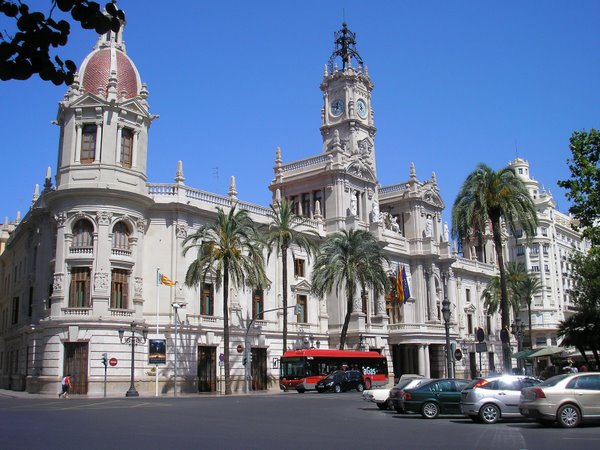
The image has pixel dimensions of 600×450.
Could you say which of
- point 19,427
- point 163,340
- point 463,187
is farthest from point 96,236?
point 19,427

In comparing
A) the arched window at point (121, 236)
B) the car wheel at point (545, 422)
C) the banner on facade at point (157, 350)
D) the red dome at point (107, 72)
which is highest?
the red dome at point (107, 72)

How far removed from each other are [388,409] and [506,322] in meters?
13.2

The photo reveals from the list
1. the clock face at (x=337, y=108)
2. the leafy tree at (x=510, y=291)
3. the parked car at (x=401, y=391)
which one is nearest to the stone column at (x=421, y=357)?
the leafy tree at (x=510, y=291)

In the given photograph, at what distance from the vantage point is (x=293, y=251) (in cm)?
5938

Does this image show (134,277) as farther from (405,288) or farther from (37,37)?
(37,37)

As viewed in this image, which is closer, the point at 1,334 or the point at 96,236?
the point at 96,236

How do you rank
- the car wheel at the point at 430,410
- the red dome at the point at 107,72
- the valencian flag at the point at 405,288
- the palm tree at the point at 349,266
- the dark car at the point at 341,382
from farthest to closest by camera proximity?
the valencian flag at the point at 405,288 < the palm tree at the point at 349,266 < the red dome at the point at 107,72 < the dark car at the point at 341,382 < the car wheel at the point at 430,410

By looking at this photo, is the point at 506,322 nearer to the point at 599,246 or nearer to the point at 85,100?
the point at 599,246

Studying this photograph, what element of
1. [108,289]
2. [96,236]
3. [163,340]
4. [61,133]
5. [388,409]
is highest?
[61,133]

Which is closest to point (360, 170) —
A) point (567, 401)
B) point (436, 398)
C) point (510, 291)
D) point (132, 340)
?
point (510, 291)

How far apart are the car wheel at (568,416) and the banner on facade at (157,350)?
3148 cm

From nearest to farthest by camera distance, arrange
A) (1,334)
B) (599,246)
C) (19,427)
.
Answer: (19,427), (599,246), (1,334)

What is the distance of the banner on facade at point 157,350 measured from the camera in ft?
149

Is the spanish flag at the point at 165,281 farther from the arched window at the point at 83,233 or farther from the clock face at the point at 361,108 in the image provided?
the clock face at the point at 361,108
